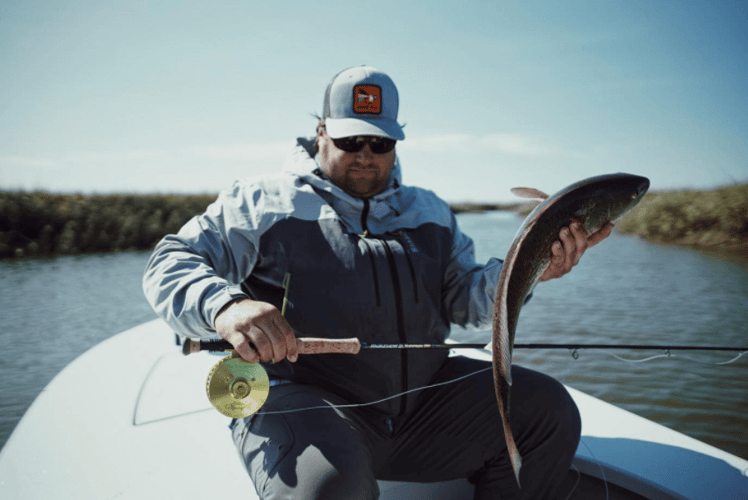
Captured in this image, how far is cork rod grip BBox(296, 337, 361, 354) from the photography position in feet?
6.24

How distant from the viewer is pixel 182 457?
2.60 m

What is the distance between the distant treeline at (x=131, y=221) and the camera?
620 inches

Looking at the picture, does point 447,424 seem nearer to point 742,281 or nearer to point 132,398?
point 132,398

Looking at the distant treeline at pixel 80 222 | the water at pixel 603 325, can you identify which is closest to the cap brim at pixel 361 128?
the water at pixel 603 325

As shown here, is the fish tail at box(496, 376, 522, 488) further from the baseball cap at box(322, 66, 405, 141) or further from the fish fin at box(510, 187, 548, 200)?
the baseball cap at box(322, 66, 405, 141)

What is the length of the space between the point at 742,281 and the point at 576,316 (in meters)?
4.74

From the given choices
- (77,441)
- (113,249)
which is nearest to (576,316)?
(77,441)

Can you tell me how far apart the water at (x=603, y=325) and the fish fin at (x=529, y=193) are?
12.1 ft

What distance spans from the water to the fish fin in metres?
3.67

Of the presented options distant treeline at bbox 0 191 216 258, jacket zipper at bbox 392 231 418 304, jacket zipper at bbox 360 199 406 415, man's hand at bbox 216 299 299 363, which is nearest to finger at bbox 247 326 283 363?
man's hand at bbox 216 299 299 363

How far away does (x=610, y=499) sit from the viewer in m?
2.55

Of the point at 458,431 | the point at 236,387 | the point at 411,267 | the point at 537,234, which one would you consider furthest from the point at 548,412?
the point at 236,387

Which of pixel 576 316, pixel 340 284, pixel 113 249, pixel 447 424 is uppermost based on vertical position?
pixel 340 284

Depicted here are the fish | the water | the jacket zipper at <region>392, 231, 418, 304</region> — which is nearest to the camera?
the fish
